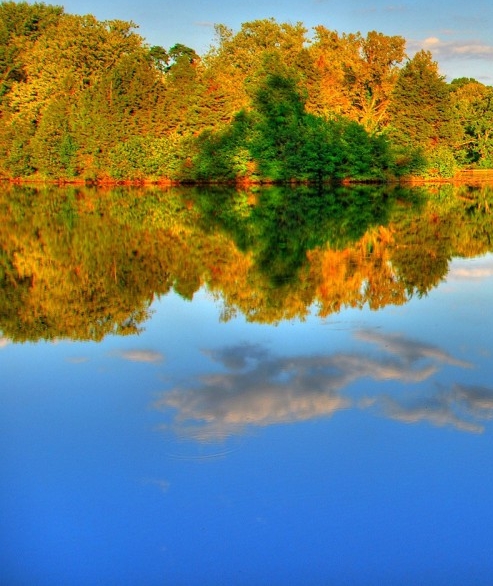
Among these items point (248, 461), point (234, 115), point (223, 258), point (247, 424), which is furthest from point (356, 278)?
point (234, 115)

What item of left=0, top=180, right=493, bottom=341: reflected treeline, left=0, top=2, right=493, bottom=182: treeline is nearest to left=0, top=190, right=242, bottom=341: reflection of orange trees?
left=0, top=180, right=493, bottom=341: reflected treeline

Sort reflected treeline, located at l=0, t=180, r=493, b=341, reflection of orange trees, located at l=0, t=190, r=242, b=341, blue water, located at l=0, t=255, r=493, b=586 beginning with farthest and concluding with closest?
1. reflected treeline, located at l=0, t=180, r=493, b=341
2. reflection of orange trees, located at l=0, t=190, r=242, b=341
3. blue water, located at l=0, t=255, r=493, b=586

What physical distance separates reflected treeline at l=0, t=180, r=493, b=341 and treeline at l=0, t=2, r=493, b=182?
13182 millimetres

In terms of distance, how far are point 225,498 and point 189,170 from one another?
1205 inches

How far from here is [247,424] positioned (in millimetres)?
4172

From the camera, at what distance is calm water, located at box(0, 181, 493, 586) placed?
2906mm

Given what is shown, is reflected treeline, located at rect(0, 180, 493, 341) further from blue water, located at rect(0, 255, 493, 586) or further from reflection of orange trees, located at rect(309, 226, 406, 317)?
blue water, located at rect(0, 255, 493, 586)

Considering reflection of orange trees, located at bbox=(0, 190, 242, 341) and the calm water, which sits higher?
reflection of orange trees, located at bbox=(0, 190, 242, 341)

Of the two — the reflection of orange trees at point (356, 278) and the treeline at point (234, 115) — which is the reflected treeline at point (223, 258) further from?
the treeline at point (234, 115)

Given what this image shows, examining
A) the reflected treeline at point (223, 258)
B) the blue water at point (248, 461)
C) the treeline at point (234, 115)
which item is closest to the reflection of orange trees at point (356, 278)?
the reflected treeline at point (223, 258)

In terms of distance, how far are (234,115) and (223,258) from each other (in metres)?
23.7

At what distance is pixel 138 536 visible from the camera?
3.02 metres

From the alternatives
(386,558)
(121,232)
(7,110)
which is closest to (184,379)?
(386,558)

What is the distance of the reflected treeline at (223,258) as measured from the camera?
7.49 metres
